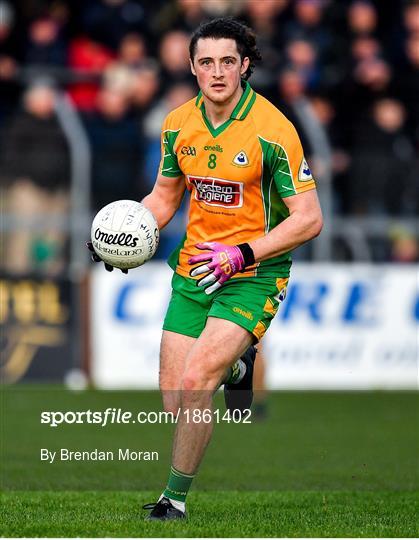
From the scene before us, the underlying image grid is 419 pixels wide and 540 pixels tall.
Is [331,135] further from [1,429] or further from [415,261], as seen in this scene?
[1,429]

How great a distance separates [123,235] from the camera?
7199 mm

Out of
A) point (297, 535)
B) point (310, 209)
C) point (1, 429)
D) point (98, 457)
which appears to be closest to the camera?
point (297, 535)

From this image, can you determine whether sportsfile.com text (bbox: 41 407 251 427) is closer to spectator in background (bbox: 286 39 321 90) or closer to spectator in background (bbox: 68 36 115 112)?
spectator in background (bbox: 68 36 115 112)

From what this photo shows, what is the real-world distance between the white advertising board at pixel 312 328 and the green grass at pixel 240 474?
477 mm

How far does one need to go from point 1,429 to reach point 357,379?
5.36 m

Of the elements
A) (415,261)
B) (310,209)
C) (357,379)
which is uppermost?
(310,209)

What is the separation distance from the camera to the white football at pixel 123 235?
7.20 meters

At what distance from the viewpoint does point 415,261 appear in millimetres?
16016

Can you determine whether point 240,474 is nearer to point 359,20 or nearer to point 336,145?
point 336,145

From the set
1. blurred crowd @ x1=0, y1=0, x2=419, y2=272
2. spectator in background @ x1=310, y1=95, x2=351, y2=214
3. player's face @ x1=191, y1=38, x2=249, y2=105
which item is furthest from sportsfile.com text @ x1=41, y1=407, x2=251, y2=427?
player's face @ x1=191, y1=38, x2=249, y2=105

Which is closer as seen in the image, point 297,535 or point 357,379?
point 297,535

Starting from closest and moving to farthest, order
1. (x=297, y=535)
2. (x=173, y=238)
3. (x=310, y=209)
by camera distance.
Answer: (x=297, y=535), (x=310, y=209), (x=173, y=238)

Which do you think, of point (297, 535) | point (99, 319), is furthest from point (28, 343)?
point (297, 535)

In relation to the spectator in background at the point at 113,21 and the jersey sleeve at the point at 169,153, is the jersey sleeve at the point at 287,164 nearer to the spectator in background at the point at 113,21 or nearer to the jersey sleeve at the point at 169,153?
the jersey sleeve at the point at 169,153
